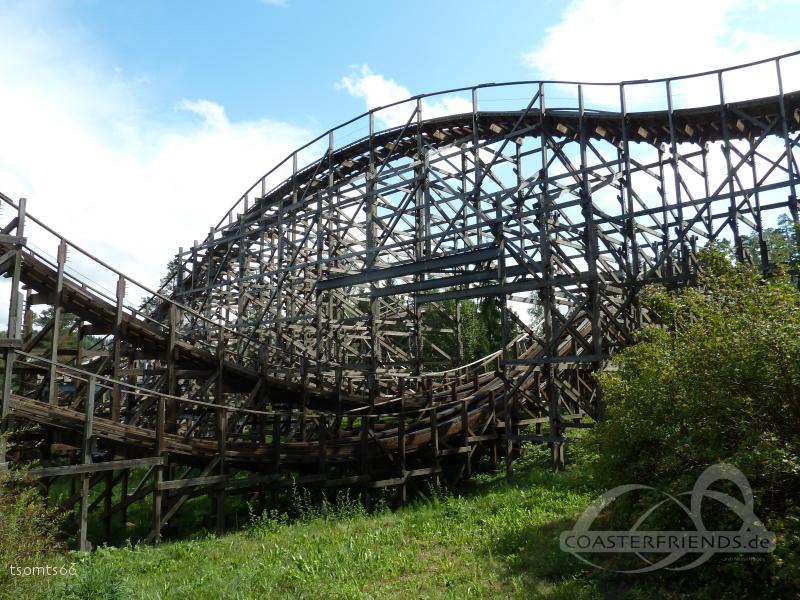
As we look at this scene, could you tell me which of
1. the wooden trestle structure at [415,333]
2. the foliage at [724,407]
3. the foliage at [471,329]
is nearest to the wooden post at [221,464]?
the wooden trestle structure at [415,333]

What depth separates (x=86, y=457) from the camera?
8.95m

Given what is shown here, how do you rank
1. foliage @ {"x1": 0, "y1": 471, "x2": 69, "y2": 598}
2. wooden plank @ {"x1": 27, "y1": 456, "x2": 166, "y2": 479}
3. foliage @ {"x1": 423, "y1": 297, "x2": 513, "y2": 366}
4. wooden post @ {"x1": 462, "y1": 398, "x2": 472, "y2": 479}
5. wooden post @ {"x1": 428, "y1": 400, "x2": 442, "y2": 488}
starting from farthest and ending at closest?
foliage @ {"x1": 423, "y1": 297, "x2": 513, "y2": 366} < wooden post @ {"x1": 462, "y1": 398, "x2": 472, "y2": 479} < wooden post @ {"x1": 428, "y1": 400, "x2": 442, "y2": 488} < wooden plank @ {"x1": 27, "y1": 456, "x2": 166, "y2": 479} < foliage @ {"x1": 0, "y1": 471, "x2": 69, "y2": 598}

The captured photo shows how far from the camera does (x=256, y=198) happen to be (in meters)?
21.0

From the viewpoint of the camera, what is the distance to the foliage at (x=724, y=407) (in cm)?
536

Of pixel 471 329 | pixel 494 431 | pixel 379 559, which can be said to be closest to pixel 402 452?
pixel 494 431

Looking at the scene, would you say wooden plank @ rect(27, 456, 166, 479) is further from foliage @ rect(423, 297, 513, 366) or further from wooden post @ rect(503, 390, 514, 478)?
foliage @ rect(423, 297, 513, 366)

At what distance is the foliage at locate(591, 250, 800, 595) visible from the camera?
17.6 feet

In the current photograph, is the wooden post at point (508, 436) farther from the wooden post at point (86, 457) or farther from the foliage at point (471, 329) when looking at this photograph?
the foliage at point (471, 329)

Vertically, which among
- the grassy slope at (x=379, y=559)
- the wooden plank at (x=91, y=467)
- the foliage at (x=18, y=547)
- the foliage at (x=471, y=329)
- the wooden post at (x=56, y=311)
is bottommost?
the grassy slope at (x=379, y=559)

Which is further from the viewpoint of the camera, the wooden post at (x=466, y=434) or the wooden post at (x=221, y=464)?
the wooden post at (x=466, y=434)

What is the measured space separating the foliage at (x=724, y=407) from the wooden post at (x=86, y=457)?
739 centimetres

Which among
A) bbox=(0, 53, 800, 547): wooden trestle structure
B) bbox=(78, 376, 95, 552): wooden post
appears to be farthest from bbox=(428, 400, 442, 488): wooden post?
bbox=(78, 376, 95, 552): wooden post

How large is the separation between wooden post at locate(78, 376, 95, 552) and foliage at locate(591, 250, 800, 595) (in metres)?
7.39

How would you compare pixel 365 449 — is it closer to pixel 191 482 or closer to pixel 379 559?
pixel 191 482
